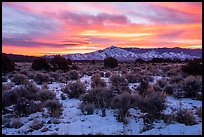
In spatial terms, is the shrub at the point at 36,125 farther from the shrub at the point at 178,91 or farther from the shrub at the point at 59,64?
the shrub at the point at 59,64

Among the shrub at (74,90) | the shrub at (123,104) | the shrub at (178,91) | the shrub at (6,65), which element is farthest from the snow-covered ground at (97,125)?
the shrub at (6,65)

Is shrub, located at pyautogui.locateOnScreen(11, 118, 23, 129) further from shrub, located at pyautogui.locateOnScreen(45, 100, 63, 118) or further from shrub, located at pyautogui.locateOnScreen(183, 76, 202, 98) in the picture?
shrub, located at pyautogui.locateOnScreen(183, 76, 202, 98)

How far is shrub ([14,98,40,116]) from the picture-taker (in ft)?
45.6

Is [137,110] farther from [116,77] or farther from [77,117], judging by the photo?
[116,77]

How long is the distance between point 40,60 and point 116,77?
17.6 meters

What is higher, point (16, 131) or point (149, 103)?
point (149, 103)

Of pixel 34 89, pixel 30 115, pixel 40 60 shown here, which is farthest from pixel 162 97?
pixel 40 60

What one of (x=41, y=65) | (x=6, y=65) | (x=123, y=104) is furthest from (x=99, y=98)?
(x=41, y=65)

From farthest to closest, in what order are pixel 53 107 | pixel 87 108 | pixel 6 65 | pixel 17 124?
pixel 6 65
pixel 53 107
pixel 87 108
pixel 17 124

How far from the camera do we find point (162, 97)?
41.9 feet

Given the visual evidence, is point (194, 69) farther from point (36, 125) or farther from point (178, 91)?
point (36, 125)

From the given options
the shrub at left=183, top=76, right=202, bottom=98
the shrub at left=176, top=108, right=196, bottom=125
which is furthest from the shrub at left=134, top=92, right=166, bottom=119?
the shrub at left=183, top=76, right=202, bottom=98

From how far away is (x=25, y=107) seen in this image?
1405 cm

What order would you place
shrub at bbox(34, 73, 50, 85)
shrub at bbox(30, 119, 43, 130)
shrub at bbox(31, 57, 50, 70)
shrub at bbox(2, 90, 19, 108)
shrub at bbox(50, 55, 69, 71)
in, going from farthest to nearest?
shrub at bbox(31, 57, 50, 70) → shrub at bbox(50, 55, 69, 71) → shrub at bbox(34, 73, 50, 85) → shrub at bbox(2, 90, 19, 108) → shrub at bbox(30, 119, 43, 130)
